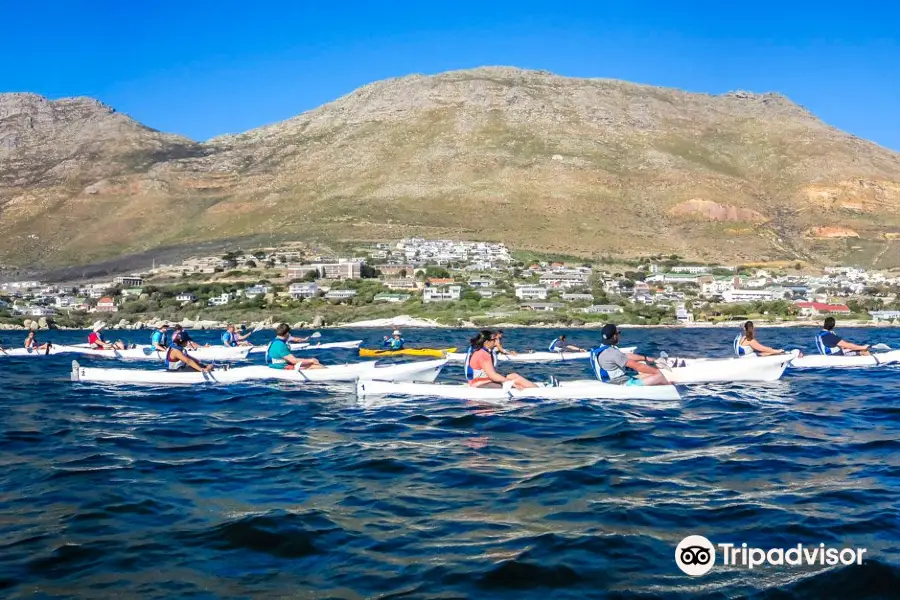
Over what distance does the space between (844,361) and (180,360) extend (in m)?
21.1

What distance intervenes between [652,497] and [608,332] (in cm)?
750

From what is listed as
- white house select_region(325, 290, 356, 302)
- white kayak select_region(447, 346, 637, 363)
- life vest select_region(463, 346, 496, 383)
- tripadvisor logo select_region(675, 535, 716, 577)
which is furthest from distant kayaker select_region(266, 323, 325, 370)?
white house select_region(325, 290, 356, 302)

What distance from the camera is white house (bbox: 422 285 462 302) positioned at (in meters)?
100

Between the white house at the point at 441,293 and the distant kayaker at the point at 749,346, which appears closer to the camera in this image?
the distant kayaker at the point at 749,346

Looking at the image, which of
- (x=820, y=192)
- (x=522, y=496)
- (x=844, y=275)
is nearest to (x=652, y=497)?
(x=522, y=496)

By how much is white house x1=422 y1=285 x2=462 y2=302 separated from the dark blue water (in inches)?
3271

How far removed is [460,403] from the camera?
56.9 feet

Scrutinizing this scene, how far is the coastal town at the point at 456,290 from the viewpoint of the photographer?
3612 inches

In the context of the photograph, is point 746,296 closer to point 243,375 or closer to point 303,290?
point 303,290

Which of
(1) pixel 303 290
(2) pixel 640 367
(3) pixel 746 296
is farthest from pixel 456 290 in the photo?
(2) pixel 640 367

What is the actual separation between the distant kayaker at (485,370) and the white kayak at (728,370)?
16.6ft

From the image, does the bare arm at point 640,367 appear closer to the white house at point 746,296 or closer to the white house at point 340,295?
the white house at point 340,295

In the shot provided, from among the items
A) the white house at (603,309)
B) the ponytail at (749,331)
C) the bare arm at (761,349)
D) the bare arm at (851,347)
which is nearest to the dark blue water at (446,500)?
the ponytail at (749,331)

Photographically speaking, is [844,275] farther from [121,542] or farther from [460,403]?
[121,542]
